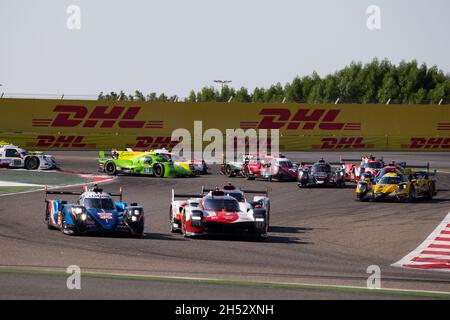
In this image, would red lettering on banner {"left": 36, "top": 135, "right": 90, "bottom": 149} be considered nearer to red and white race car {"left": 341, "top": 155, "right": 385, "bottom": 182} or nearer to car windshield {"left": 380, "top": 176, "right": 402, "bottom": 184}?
red and white race car {"left": 341, "top": 155, "right": 385, "bottom": 182}

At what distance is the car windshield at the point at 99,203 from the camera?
25281 millimetres

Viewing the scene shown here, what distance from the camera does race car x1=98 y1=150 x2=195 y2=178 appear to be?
48.4 meters

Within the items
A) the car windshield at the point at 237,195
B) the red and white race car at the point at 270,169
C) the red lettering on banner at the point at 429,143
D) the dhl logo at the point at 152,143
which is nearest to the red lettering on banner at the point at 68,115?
the dhl logo at the point at 152,143

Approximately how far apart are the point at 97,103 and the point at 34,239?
159ft

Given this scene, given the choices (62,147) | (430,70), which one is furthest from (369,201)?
(430,70)

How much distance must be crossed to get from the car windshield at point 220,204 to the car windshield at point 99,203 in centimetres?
256

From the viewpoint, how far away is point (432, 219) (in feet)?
103

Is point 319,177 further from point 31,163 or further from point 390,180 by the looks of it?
point 31,163

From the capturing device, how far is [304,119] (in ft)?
250

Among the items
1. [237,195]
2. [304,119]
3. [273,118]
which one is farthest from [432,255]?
[304,119]

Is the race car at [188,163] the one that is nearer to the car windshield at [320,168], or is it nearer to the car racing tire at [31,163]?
the car racing tire at [31,163]

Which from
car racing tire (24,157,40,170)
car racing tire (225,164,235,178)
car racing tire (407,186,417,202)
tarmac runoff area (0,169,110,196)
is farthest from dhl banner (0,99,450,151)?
car racing tire (407,186,417,202)
